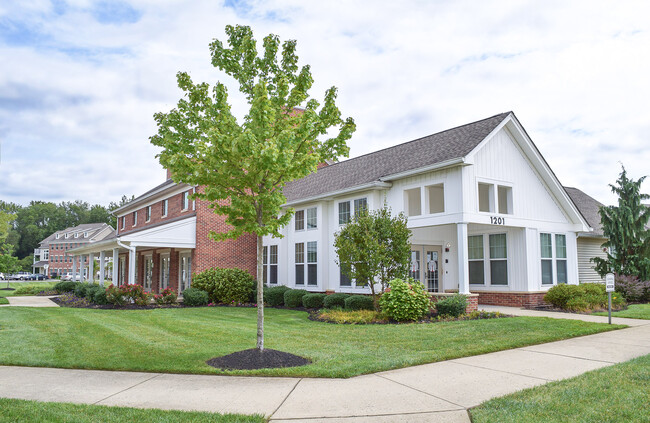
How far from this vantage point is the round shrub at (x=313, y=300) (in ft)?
60.7

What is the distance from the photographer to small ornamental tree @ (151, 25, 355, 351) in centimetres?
782

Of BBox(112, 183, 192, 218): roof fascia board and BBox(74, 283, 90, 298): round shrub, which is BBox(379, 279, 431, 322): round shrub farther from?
BBox(74, 283, 90, 298): round shrub

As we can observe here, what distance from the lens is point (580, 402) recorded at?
17.7 ft

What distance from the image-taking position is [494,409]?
5227mm

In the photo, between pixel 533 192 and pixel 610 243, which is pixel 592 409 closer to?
pixel 533 192

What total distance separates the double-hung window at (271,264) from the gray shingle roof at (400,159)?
2.91 metres

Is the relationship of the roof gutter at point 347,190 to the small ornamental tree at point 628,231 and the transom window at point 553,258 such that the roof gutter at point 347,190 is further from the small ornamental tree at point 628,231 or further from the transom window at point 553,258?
the small ornamental tree at point 628,231

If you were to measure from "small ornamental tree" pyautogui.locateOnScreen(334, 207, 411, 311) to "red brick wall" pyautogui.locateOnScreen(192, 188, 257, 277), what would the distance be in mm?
8938

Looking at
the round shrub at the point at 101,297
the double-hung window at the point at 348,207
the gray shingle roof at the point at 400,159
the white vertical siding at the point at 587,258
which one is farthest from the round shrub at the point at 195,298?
the white vertical siding at the point at 587,258

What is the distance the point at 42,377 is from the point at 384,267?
10.5 m

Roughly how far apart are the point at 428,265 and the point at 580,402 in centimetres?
1410

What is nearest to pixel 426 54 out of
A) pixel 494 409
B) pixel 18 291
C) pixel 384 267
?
pixel 384 267

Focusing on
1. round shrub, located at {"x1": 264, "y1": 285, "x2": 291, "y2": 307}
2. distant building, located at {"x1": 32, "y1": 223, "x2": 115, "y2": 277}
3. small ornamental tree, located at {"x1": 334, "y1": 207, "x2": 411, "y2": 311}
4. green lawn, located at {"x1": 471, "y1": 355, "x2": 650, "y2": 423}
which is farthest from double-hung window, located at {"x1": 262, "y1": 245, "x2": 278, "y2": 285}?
distant building, located at {"x1": 32, "y1": 223, "x2": 115, "y2": 277}

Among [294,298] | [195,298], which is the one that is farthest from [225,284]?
[294,298]
